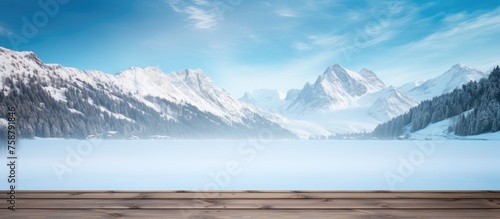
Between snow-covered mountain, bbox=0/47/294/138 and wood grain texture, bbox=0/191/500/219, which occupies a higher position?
snow-covered mountain, bbox=0/47/294/138

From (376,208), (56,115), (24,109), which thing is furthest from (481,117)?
(56,115)

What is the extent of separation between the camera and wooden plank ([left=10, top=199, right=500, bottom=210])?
270 cm

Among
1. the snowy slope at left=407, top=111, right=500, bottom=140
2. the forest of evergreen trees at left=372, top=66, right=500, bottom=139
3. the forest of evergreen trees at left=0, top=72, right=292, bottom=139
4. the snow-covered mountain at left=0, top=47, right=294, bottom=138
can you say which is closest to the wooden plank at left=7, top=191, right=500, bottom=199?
the snowy slope at left=407, top=111, right=500, bottom=140

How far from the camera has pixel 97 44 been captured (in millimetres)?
55875

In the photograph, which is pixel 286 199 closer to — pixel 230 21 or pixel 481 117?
pixel 481 117

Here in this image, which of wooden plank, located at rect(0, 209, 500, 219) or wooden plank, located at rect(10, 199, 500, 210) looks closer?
wooden plank, located at rect(0, 209, 500, 219)

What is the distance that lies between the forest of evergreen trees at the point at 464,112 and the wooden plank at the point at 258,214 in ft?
181

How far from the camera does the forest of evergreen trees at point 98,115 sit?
3497 inches

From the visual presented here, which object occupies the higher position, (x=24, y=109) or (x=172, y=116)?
(x=172, y=116)

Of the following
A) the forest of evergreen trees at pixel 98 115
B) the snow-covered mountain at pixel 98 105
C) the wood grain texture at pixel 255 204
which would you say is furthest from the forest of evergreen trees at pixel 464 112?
the snow-covered mountain at pixel 98 105

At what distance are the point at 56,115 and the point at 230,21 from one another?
4981 cm

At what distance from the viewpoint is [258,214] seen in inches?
98.9

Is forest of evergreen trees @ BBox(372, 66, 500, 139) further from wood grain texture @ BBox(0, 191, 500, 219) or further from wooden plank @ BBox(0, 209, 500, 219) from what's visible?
wooden plank @ BBox(0, 209, 500, 219)

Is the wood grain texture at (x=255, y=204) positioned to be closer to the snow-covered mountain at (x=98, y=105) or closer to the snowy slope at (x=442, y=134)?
the snowy slope at (x=442, y=134)
